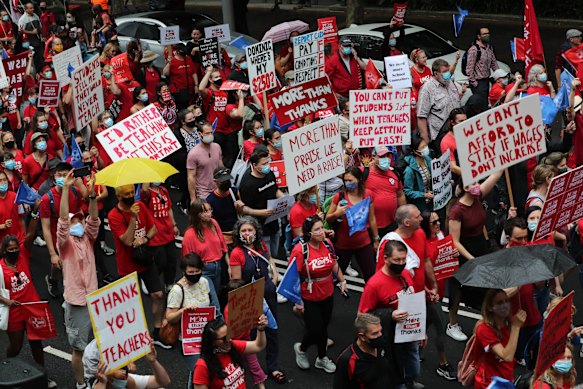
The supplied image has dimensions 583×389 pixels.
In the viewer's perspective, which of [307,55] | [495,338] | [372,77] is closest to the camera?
[495,338]

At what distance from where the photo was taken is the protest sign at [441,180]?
10.8 m

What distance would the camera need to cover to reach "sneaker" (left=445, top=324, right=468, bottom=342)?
9.99 metres

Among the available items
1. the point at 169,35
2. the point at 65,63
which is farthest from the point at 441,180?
the point at 169,35

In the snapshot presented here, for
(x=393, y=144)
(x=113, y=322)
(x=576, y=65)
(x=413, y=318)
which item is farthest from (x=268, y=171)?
(x=576, y=65)

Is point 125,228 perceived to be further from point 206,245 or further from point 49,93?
point 49,93

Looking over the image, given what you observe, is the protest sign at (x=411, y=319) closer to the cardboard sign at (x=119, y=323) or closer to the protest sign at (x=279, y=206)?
the cardboard sign at (x=119, y=323)

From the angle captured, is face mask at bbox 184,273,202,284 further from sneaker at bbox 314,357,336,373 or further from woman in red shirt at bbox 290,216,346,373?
sneaker at bbox 314,357,336,373

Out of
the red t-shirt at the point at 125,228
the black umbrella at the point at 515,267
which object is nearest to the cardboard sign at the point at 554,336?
the black umbrella at the point at 515,267

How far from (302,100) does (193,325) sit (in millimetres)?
5422

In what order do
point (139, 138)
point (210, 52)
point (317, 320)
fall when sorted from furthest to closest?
1. point (210, 52)
2. point (139, 138)
3. point (317, 320)

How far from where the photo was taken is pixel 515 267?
25.8ft

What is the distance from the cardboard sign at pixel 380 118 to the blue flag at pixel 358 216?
195 cm

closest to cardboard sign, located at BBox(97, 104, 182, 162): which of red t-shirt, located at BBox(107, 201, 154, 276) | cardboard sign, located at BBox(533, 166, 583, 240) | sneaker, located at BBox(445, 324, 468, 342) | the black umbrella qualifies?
red t-shirt, located at BBox(107, 201, 154, 276)

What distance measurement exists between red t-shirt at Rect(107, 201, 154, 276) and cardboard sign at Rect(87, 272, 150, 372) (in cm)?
247
